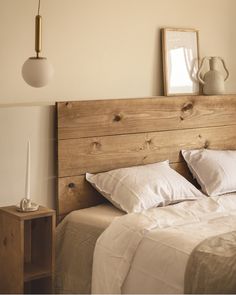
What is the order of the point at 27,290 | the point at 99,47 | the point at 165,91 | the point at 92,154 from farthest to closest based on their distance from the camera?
the point at 165,91, the point at 99,47, the point at 92,154, the point at 27,290

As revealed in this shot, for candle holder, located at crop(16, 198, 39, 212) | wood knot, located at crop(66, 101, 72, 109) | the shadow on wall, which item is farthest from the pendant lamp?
candle holder, located at crop(16, 198, 39, 212)

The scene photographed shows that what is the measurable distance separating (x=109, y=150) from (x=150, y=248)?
0.85 meters

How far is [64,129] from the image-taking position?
2.96 meters

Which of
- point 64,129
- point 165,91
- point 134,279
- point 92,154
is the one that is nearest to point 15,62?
point 64,129

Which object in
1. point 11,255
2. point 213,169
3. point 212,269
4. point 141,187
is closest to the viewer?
point 212,269

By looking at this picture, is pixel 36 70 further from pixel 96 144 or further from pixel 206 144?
pixel 206 144

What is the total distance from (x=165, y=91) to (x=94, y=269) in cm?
140

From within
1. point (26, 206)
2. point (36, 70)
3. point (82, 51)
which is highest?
point (82, 51)

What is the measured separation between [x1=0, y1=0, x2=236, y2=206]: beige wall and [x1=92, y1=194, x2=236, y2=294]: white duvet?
1.78 feet

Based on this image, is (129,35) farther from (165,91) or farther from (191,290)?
(191,290)

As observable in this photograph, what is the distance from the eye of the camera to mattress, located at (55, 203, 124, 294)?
2.73 metres

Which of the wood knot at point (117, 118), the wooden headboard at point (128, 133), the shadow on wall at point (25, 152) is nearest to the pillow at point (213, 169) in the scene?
the wooden headboard at point (128, 133)

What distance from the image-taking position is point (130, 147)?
3.26 m

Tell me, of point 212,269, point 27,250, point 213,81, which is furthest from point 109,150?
point 212,269
